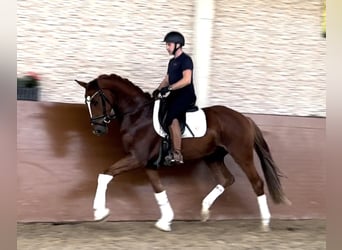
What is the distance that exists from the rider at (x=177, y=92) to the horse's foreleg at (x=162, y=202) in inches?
12.9

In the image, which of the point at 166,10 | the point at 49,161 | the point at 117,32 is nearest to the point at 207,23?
the point at 166,10

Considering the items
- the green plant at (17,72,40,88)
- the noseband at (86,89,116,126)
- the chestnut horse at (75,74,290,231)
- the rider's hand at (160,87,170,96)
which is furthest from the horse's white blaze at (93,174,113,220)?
the green plant at (17,72,40,88)

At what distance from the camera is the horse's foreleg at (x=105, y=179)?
20.9 feet

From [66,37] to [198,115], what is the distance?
2.21 m

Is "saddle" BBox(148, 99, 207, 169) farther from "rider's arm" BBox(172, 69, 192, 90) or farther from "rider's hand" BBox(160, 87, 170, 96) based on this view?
"rider's arm" BBox(172, 69, 192, 90)

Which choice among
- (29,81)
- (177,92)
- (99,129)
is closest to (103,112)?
(99,129)

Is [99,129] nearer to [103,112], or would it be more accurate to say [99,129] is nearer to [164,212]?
[103,112]

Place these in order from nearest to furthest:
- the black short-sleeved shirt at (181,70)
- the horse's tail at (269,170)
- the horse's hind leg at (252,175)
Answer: the black short-sleeved shirt at (181,70), the horse's hind leg at (252,175), the horse's tail at (269,170)

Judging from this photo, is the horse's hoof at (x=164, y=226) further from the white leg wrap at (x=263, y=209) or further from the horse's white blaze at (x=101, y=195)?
the white leg wrap at (x=263, y=209)

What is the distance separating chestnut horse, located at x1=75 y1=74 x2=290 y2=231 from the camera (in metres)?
6.49

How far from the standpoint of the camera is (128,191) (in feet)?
23.5

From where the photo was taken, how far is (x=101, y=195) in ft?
20.9

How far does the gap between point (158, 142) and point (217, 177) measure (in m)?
1.20

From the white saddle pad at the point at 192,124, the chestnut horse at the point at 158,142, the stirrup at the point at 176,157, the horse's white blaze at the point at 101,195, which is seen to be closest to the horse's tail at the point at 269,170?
the chestnut horse at the point at 158,142
